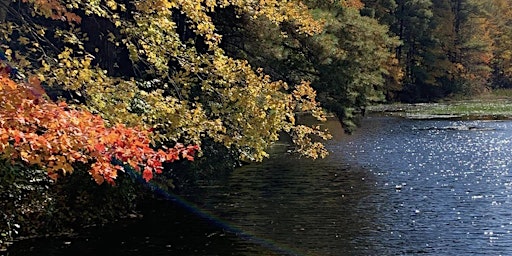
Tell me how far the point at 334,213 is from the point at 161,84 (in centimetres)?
548

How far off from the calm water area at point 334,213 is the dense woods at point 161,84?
3.84 feet

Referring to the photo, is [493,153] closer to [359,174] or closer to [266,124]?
[359,174]

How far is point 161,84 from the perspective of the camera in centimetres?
1831

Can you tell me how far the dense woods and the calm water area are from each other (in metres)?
1.17

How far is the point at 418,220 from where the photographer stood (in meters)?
17.2

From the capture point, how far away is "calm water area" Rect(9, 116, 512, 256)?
47.4 ft

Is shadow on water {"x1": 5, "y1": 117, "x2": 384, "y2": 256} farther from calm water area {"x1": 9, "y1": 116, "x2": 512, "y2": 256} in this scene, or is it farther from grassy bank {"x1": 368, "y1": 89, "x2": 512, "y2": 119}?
grassy bank {"x1": 368, "y1": 89, "x2": 512, "y2": 119}

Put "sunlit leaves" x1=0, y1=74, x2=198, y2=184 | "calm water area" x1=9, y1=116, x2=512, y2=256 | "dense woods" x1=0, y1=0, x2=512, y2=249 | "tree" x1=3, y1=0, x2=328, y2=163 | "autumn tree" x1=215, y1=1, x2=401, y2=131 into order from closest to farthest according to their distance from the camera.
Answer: "sunlit leaves" x1=0, y1=74, x2=198, y2=184 < "dense woods" x1=0, y1=0, x2=512, y2=249 < "tree" x1=3, y1=0, x2=328, y2=163 < "calm water area" x1=9, y1=116, x2=512, y2=256 < "autumn tree" x1=215, y1=1, x2=401, y2=131

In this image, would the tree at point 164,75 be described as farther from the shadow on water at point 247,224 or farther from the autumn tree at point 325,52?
the autumn tree at point 325,52

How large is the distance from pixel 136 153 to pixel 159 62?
543 cm

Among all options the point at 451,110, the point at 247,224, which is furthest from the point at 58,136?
the point at 451,110

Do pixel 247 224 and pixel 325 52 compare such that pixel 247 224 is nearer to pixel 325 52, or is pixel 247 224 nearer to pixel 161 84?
pixel 161 84

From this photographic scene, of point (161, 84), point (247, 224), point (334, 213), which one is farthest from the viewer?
point (161, 84)

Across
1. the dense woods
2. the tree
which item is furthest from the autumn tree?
the tree
